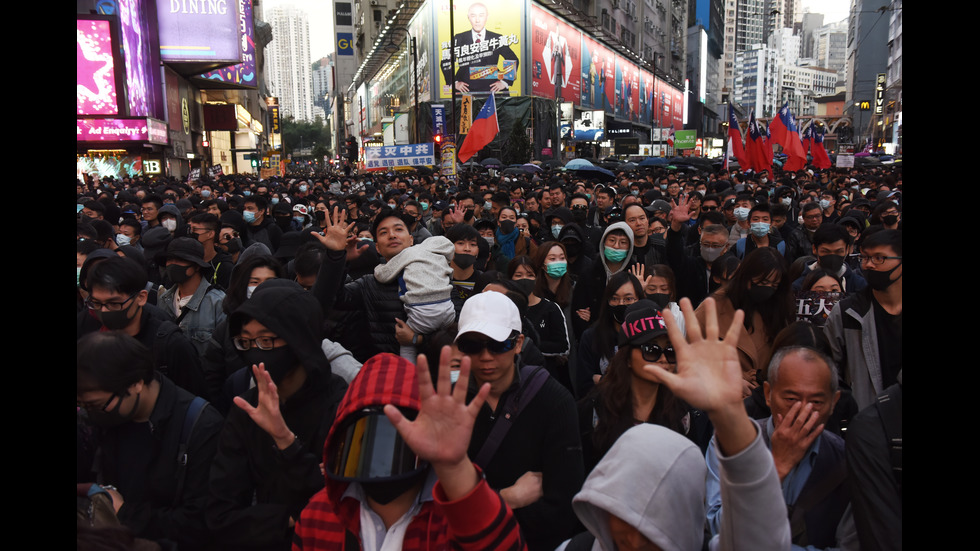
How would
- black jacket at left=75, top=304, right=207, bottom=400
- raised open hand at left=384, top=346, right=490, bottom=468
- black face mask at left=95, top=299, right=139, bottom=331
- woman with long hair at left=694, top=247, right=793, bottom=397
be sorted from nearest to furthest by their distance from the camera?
raised open hand at left=384, top=346, right=490, bottom=468 → black jacket at left=75, top=304, right=207, bottom=400 → black face mask at left=95, top=299, right=139, bottom=331 → woman with long hair at left=694, top=247, right=793, bottom=397

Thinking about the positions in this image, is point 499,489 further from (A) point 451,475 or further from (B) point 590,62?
(B) point 590,62

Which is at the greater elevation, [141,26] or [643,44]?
[643,44]

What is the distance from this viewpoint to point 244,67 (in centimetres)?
4950

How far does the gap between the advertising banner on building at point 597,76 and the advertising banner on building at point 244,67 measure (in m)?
26.4

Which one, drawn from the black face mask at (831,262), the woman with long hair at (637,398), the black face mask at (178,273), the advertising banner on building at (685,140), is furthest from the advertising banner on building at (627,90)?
the woman with long hair at (637,398)

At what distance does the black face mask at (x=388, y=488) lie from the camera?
1.96 metres

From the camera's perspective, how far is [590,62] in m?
58.8

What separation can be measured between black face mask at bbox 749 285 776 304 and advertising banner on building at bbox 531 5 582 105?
43.4 meters

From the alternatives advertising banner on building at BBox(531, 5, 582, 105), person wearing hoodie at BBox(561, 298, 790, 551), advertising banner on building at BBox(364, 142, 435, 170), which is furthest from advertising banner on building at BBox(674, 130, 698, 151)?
person wearing hoodie at BBox(561, 298, 790, 551)

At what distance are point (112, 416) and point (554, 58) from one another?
5183cm

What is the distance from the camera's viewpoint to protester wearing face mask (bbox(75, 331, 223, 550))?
94.8 inches

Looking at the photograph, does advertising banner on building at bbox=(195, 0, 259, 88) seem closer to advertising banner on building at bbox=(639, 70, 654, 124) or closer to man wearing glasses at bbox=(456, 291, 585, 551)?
advertising banner on building at bbox=(639, 70, 654, 124)

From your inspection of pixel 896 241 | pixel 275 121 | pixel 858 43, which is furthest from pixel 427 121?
pixel 858 43

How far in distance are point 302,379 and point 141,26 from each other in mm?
41256
